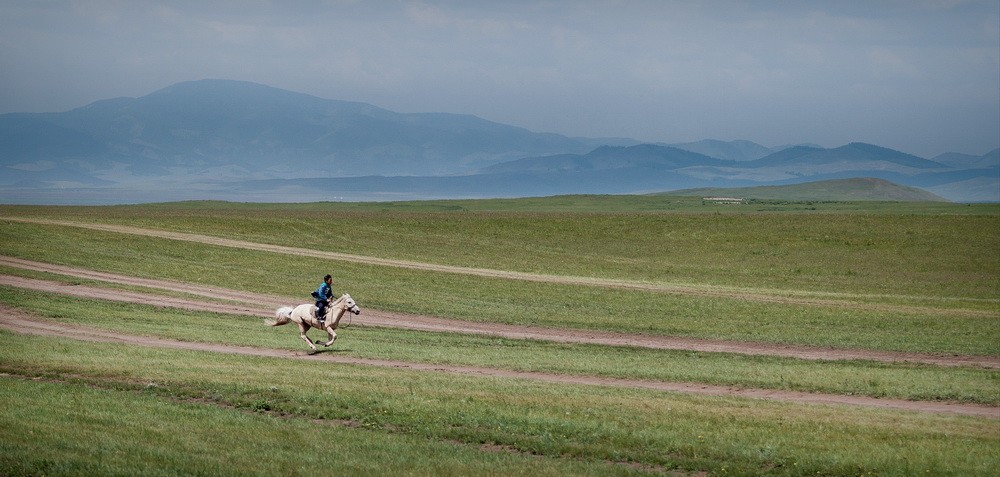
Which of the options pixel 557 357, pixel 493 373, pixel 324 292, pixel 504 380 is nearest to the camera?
pixel 504 380

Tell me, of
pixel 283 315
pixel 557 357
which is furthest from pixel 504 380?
pixel 283 315

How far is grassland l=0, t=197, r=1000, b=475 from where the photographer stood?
1544 cm

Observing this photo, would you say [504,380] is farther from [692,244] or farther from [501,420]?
[692,244]

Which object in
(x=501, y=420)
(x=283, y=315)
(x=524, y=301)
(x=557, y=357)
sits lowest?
(x=557, y=357)

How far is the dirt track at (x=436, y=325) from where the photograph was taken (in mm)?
32375

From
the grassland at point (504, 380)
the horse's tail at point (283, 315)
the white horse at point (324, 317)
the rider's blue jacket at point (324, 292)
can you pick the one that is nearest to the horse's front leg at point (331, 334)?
the white horse at point (324, 317)

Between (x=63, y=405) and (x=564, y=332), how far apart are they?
75.3ft

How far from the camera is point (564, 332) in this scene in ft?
124

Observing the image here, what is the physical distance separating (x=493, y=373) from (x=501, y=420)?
7.82 metres

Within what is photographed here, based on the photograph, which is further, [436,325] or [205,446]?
[436,325]

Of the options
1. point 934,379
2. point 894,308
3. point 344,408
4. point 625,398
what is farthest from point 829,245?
point 344,408

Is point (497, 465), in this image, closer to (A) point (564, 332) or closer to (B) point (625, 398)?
(B) point (625, 398)

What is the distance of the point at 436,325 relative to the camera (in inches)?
1510

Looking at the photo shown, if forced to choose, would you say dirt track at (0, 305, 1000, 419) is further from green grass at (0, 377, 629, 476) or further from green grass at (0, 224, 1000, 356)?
green grass at (0, 224, 1000, 356)
